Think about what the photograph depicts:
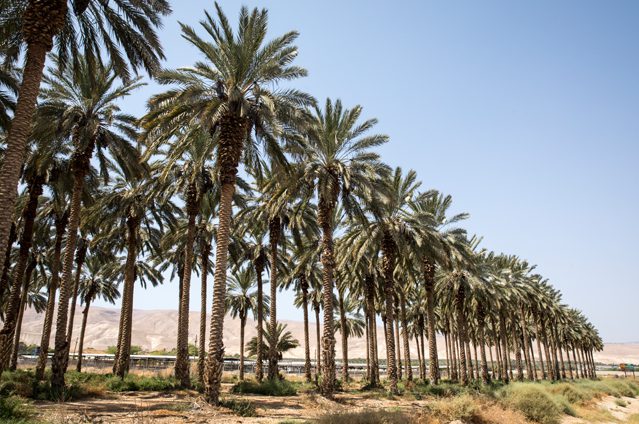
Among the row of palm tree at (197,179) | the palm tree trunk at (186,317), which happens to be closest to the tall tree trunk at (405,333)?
the row of palm tree at (197,179)

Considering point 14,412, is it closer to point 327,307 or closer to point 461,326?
point 327,307

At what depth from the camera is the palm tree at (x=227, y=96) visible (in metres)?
18.0

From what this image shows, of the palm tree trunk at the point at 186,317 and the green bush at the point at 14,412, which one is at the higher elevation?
the palm tree trunk at the point at 186,317

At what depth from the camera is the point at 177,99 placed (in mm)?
18203

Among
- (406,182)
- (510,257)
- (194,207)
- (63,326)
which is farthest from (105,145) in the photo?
(510,257)

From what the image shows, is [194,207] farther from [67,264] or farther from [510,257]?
[510,257]

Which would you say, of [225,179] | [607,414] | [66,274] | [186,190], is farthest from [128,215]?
[607,414]

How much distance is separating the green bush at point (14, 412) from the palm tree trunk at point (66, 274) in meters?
6.66

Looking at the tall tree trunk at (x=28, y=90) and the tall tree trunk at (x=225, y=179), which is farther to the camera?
the tall tree trunk at (x=225, y=179)

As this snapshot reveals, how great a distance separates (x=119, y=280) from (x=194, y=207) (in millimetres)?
18429

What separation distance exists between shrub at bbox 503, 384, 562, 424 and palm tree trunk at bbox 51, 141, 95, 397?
802 inches

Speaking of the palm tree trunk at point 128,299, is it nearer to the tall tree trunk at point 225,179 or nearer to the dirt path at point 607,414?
the tall tree trunk at point 225,179

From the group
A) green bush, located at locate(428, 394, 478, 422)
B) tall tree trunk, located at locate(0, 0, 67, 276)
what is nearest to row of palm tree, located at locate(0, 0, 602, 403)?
tall tree trunk, located at locate(0, 0, 67, 276)

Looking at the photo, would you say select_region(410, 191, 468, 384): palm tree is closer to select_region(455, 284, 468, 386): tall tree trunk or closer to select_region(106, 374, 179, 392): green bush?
select_region(455, 284, 468, 386): tall tree trunk
